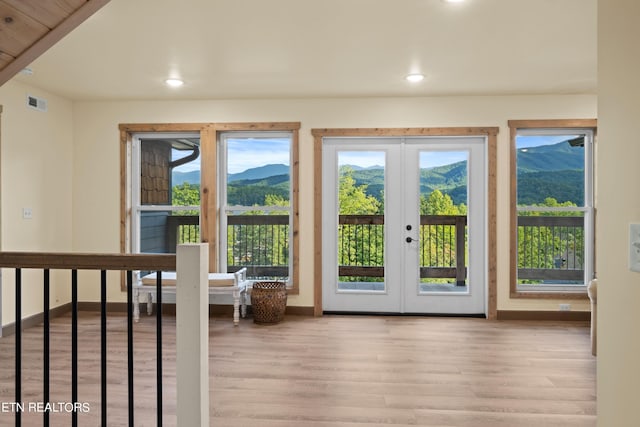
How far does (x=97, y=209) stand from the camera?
542 cm

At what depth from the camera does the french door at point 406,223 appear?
5.27 m

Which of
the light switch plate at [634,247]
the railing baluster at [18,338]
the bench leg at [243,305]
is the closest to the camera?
the light switch plate at [634,247]

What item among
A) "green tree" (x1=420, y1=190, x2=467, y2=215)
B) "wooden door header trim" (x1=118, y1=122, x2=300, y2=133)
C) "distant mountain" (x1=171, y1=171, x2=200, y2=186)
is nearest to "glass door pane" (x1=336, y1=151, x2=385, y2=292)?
"green tree" (x1=420, y1=190, x2=467, y2=215)

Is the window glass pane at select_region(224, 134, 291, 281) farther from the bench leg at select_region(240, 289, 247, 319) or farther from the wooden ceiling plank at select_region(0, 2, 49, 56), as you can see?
the wooden ceiling plank at select_region(0, 2, 49, 56)

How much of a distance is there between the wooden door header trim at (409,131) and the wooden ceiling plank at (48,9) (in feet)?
10.4

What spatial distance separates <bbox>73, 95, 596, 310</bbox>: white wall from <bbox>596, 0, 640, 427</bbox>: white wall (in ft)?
13.3

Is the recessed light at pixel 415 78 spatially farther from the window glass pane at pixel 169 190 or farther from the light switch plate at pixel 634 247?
the light switch plate at pixel 634 247

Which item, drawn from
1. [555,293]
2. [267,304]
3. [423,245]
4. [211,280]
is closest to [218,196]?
[211,280]

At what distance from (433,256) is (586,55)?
2.55 meters

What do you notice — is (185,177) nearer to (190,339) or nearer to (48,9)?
(48,9)

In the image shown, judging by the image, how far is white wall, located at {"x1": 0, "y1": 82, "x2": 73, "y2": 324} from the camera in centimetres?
442

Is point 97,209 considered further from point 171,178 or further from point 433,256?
point 433,256

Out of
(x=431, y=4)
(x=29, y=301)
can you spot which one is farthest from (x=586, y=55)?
(x=29, y=301)

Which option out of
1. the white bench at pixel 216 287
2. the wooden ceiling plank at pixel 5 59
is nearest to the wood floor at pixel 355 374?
the white bench at pixel 216 287
